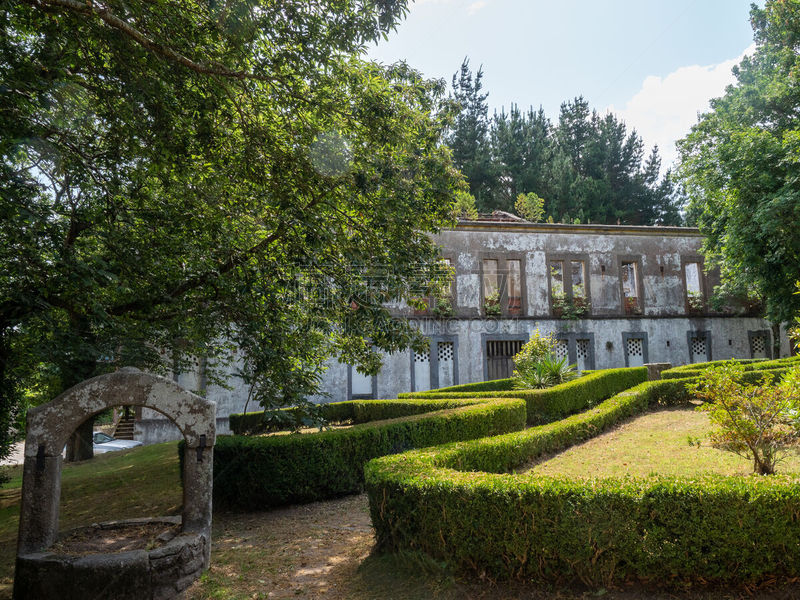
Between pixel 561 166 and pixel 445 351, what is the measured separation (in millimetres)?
17663

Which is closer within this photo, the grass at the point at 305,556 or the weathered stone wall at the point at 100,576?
the grass at the point at 305,556

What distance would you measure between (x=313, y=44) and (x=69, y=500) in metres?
9.55

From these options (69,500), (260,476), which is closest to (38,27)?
(260,476)

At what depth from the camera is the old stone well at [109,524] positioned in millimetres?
4805

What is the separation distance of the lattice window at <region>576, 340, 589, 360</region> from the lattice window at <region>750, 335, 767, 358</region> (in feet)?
27.3

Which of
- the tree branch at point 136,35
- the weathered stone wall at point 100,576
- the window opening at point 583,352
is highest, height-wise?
the tree branch at point 136,35

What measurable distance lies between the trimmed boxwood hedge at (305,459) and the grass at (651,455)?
218cm

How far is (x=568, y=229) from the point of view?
22.8 m

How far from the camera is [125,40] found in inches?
230

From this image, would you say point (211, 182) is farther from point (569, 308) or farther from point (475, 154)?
point (475, 154)

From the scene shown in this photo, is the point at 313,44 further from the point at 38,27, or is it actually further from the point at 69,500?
the point at 69,500

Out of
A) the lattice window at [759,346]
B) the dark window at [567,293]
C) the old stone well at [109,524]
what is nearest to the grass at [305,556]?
the old stone well at [109,524]

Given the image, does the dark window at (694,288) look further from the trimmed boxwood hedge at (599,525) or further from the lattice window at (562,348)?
the trimmed boxwood hedge at (599,525)

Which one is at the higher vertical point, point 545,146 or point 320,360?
point 545,146
